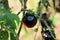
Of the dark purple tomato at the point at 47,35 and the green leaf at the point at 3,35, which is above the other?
the green leaf at the point at 3,35

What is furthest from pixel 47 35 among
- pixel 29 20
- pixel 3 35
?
pixel 3 35

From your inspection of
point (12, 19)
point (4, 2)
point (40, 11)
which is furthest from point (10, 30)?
point (40, 11)

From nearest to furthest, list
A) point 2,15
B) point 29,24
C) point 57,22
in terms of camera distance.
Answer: point 2,15 → point 29,24 → point 57,22

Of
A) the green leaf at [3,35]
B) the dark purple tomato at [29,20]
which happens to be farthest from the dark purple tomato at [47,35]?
the green leaf at [3,35]

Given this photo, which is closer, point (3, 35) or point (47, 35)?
point (3, 35)

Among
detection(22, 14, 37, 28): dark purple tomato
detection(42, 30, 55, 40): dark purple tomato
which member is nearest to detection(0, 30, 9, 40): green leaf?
detection(22, 14, 37, 28): dark purple tomato

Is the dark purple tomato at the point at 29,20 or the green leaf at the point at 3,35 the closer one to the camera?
the green leaf at the point at 3,35

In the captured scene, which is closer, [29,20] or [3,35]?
[3,35]

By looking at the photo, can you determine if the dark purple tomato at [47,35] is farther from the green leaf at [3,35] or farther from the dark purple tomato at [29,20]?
the green leaf at [3,35]

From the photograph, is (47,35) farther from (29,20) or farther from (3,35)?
(3,35)

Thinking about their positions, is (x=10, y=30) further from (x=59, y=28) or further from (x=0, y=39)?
(x=59, y=28)

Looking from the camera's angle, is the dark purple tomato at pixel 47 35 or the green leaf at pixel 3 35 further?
the dark purple tomato at pixel 47 35
